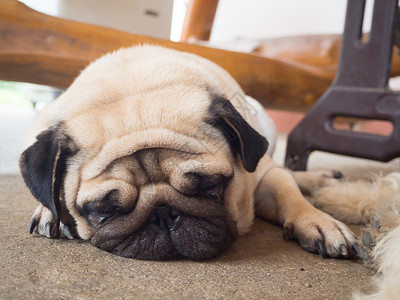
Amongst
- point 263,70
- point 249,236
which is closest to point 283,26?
point 263,70

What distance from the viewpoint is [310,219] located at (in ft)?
4.95

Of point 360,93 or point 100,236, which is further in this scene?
point 360,93

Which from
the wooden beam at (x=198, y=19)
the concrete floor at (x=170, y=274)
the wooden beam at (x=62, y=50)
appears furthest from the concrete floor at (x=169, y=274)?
the wooden beam at (x=198, y=19)

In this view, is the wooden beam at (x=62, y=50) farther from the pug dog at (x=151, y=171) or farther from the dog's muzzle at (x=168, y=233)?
the dog's muzzle at (x=168, y=233)

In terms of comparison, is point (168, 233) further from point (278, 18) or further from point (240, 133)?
point (278, 18)

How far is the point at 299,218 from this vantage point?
156 cm

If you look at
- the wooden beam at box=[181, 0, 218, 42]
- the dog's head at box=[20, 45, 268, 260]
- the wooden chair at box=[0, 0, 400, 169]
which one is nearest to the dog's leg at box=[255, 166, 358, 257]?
the dog's head at box=[20, 45, 268, 260]

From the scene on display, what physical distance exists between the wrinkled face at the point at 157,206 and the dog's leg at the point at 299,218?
1.02ft

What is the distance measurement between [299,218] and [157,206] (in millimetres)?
558

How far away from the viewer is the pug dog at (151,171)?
4.37ft

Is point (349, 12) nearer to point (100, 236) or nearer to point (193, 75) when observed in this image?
point (193, 75)

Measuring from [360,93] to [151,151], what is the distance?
166 centimetres

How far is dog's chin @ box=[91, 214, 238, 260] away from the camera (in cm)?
130

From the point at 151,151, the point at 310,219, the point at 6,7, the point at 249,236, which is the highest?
the point at 6,7
